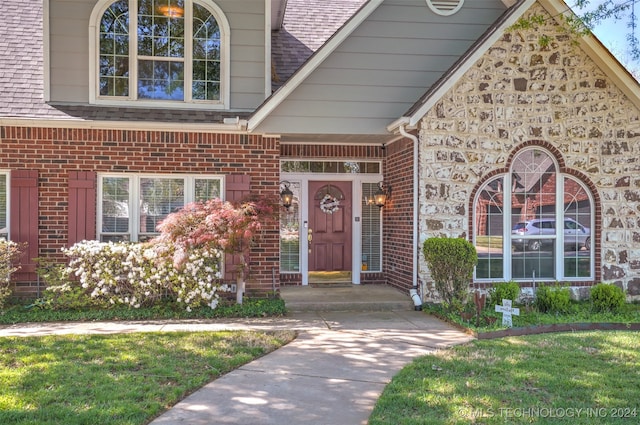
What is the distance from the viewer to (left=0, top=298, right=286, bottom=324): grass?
7.75 m

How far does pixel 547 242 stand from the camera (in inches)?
363

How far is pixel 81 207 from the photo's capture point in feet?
28.3

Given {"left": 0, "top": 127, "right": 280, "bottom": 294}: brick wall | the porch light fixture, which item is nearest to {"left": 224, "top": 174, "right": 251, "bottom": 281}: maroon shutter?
{"left": 0, "top": 127, "right": 280, "bottom": 294}: brick wall

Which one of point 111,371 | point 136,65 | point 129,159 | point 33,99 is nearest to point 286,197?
point 129,159

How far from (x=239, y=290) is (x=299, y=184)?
282cm

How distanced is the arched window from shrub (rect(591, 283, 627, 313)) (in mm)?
872

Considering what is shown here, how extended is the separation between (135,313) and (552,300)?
630 cm

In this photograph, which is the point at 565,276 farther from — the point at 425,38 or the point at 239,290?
the point at 239,290

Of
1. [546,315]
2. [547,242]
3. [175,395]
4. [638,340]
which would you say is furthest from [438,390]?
[547,242]

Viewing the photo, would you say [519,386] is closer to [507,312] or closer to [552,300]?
[507,312]

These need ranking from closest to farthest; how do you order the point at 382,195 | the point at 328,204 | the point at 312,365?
the point at 312,365
the point at 382,195
the point at 328,204

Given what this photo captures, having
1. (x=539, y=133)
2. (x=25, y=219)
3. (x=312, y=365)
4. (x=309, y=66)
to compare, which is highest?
(x=309, y=66)

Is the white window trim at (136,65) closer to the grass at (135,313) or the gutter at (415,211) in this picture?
the gutter at (415,211)

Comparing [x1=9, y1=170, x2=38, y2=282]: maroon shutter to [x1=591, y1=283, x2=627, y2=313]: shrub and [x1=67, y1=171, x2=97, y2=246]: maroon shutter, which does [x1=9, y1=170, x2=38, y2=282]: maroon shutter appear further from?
[x1=591, y1=283, x2=627, y2=313]: shrub
